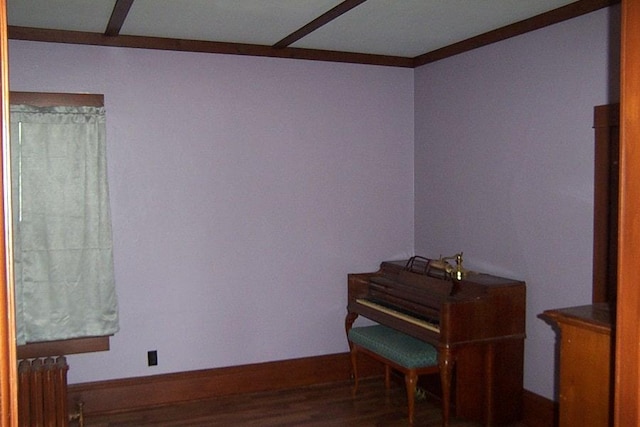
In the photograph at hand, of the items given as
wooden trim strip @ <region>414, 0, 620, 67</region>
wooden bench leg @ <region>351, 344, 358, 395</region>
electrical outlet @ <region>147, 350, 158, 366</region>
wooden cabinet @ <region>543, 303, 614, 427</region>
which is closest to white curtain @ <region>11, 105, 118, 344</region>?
electrical outlet @ <region>147, 350, 158, 366</region>

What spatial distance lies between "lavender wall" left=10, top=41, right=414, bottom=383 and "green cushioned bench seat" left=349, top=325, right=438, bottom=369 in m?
0.47

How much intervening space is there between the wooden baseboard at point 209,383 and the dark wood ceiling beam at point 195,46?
227 cm

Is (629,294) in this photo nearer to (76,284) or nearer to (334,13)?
(334,13)

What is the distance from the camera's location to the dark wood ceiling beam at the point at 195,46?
386 cm

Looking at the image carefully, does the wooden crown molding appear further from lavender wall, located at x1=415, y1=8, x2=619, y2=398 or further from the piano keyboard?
the piano keyboard

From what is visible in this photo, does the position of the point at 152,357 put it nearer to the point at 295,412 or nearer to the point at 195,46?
the point at 295,412

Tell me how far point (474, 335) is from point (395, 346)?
524mm

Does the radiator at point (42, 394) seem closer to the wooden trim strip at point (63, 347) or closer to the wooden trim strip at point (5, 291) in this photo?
the wooden trim strip at point (63, 347)

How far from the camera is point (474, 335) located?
3.70 meters

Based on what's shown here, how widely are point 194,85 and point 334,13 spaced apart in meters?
1.25

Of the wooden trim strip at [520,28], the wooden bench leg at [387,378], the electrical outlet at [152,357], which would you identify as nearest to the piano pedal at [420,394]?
the wooden bench leg at [387,378]

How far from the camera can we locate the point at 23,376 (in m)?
3.51

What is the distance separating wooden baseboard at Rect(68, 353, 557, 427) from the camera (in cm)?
397

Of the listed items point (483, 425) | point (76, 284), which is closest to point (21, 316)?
point (76, 284)
